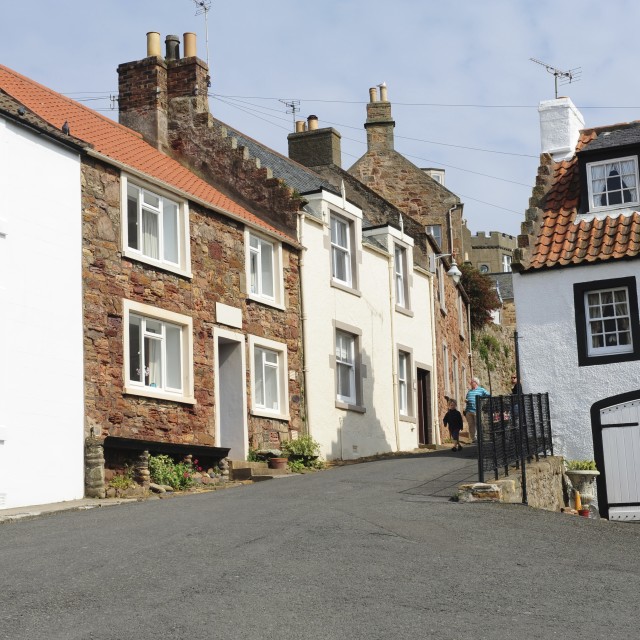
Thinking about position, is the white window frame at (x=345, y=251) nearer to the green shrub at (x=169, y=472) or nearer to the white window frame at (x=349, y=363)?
the white window frame at (x=349, y=363)

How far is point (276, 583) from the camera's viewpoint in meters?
10.3

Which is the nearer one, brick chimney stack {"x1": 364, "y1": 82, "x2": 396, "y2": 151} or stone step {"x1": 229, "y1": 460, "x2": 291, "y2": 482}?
stone step {"x1": 229, "y1": 460, "x2": 291, "y2": 482}

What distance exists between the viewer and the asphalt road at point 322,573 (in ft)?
29.4

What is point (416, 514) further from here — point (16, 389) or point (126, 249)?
point (126, 249)

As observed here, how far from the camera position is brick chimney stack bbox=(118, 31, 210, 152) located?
95.0ft

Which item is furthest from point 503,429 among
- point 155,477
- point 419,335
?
point 419,335

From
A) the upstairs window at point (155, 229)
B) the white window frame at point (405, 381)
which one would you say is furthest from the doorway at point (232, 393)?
the white window frame at point (405, 381)

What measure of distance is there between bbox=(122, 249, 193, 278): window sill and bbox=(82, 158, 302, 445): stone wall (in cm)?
10

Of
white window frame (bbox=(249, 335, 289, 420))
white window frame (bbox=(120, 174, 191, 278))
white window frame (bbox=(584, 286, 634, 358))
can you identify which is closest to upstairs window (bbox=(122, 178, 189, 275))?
white window frame (bbox=(120, 174, 191, 278))

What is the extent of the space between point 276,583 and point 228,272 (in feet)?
50.5

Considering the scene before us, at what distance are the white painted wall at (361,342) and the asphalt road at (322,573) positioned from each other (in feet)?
38.5

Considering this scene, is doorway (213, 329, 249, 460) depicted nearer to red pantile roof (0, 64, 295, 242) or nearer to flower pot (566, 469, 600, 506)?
red pantile roof (0, 64, 295, 242)

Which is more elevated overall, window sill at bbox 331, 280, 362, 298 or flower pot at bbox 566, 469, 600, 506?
window sill at bbox 331, 280, 362, 298

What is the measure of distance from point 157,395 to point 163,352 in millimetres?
1058
